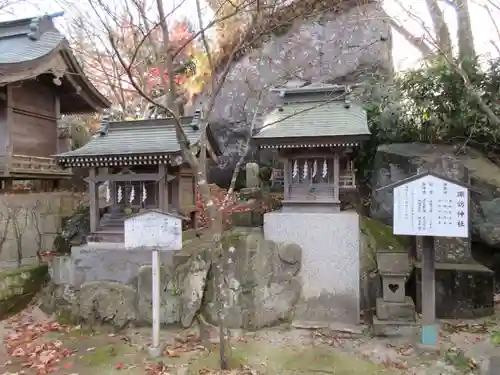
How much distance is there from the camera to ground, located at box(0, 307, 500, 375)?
20.7 feet

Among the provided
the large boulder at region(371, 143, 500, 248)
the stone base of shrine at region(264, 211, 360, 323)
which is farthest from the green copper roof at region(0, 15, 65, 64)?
the large boulder at region(371, 143, 500, 248)

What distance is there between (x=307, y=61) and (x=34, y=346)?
49.0 ft

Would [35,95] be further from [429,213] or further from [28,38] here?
[429,213]

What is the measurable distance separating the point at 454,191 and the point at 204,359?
538 centimetres

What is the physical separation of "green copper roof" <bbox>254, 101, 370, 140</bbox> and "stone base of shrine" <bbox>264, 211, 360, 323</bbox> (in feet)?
6.37

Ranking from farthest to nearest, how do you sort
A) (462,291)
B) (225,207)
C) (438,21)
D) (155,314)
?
(225,207) → (438,21) → (462,291) → (155,314)

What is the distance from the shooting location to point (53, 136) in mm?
12008

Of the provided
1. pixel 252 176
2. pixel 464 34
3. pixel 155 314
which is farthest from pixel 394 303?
pixel 464 34

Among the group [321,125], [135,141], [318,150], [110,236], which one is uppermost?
[321,125]

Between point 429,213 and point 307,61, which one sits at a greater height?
point 307,61

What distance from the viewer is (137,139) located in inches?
380

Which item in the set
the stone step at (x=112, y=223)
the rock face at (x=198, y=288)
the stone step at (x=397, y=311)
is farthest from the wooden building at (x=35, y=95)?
the stone step at (x=397, y=311)

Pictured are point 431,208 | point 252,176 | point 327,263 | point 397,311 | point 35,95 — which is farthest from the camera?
point 252,176

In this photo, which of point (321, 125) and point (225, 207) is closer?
point (321, 125)
